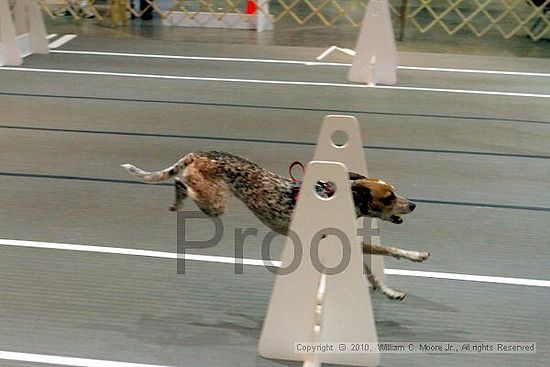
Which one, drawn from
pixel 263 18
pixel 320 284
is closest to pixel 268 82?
pixel 263 18

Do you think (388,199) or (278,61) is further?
(278,61)

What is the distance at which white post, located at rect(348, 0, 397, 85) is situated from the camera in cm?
523

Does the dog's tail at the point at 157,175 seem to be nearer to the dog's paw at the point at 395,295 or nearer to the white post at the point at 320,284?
the white post at the point at 320,284

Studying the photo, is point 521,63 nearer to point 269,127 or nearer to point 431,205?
point 269,127

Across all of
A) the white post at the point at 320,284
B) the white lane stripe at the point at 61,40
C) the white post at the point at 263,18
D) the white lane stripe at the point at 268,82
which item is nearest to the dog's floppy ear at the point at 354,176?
the white post at the point at 320,284

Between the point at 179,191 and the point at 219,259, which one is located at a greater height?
the point at 179,191

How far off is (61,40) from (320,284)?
17.5ft

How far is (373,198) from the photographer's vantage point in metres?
2.10

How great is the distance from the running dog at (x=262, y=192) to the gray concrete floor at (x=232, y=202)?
241mm

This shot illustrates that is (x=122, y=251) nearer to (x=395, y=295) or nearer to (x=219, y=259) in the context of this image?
(x=219, y=259)

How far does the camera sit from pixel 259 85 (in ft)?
16.9

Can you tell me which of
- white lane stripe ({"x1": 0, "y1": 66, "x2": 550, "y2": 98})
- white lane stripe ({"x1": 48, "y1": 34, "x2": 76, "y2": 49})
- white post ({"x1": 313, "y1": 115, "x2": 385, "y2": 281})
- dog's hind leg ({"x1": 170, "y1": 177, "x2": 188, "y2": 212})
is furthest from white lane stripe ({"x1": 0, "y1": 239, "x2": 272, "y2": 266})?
white lane stripe ({"x1": 48, "y1": 34, "x2": 76, "y2": 49})

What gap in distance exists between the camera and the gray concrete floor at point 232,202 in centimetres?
216

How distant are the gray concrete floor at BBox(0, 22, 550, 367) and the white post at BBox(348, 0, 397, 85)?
8.9 inches
